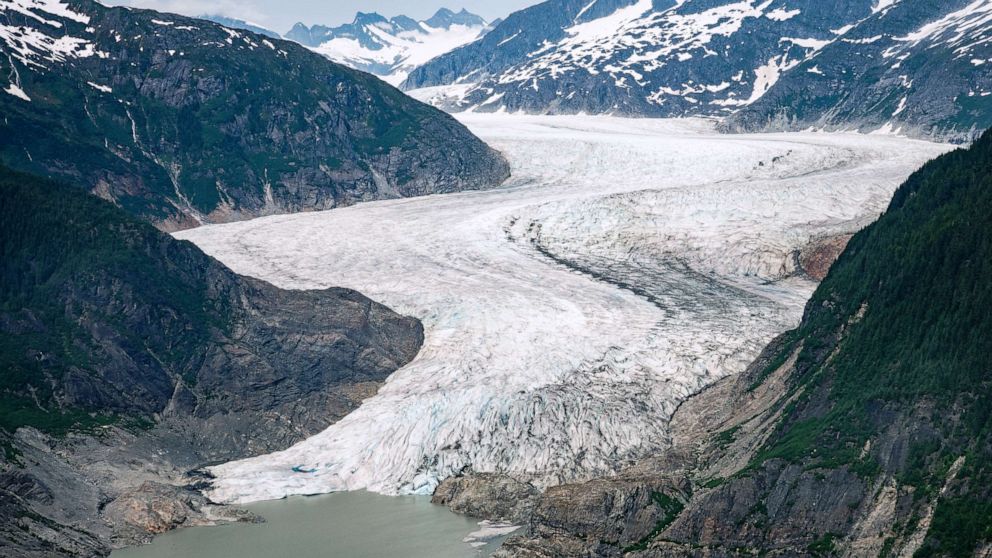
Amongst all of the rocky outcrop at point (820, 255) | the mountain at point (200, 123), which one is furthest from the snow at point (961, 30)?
the rocky outcrop at point (820, 255)

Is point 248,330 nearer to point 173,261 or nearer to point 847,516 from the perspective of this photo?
point 173,261

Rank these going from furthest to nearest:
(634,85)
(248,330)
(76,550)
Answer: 1. (634,85)
2. (248,330)
3. (76,550)

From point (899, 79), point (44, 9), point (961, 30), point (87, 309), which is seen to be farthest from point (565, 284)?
point (961, 30)

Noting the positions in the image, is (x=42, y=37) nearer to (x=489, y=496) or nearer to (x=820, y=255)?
(x=820, y=255)

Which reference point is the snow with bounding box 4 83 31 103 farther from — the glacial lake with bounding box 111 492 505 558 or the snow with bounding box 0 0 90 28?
the glacial lake with bounding box 111 492 505 558

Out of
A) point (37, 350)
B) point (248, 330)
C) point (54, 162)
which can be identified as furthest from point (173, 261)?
point (54, 162)

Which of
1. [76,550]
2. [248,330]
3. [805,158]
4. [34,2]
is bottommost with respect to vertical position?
[76,550]

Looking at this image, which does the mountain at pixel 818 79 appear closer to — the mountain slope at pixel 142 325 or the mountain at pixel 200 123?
the mountain at pixel 200 123
